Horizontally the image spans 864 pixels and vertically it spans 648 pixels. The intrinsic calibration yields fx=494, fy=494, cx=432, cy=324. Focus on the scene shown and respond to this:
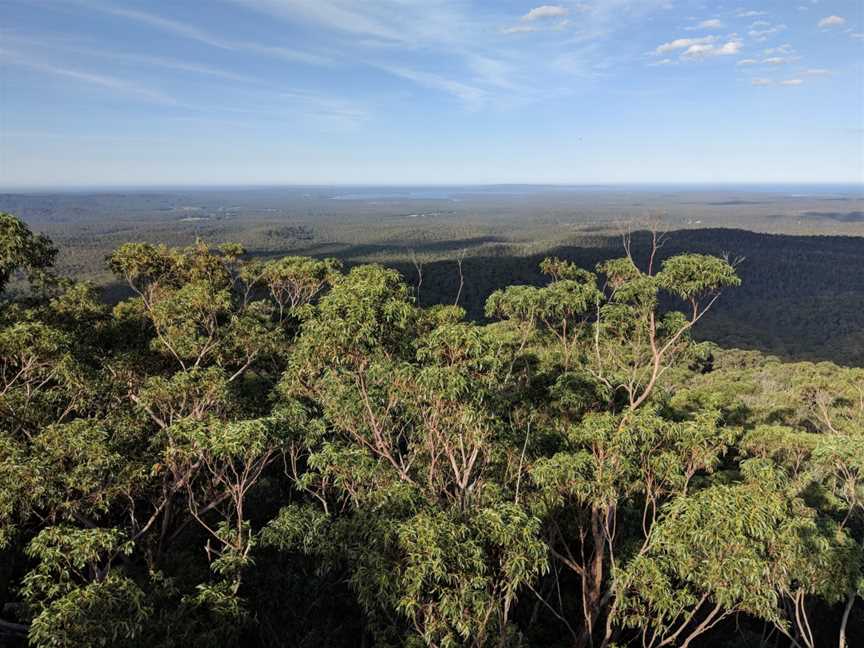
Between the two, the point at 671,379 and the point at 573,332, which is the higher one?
the point at 573,332

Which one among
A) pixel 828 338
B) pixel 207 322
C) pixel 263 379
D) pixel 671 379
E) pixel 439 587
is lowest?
pixel 828 338

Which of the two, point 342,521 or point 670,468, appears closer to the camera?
point 342,521

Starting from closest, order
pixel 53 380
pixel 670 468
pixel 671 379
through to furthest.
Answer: pixel 670 468, pixel 53 380, pixel 671 379

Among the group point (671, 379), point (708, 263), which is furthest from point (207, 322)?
point (671, 379)

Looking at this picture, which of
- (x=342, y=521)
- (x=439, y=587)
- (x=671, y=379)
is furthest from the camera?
(x=671, y=379)

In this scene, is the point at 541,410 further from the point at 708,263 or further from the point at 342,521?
the point at 342,521

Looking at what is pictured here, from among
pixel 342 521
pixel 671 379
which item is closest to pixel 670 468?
pixel 342 521

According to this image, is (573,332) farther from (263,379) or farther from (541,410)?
(263,379)
